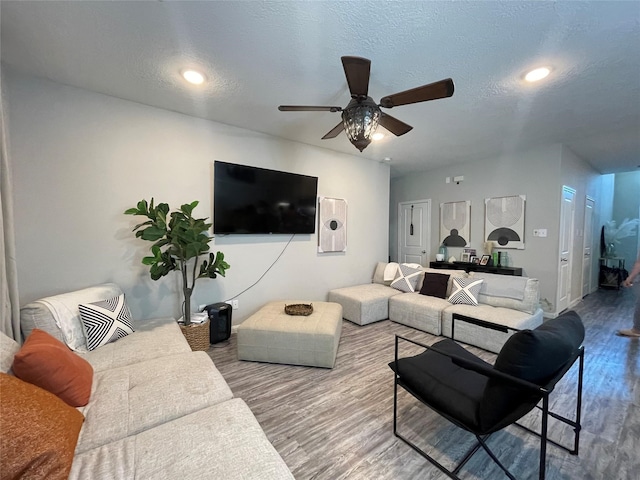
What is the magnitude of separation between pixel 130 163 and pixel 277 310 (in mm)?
2173

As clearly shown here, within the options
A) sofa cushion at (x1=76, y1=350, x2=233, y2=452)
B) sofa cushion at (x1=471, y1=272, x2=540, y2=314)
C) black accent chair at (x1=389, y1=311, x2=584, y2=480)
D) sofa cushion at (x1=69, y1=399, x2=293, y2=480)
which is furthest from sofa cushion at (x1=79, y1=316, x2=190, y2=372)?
sofa cushion at (x1=471, y1=272, x2=540, y2=314)

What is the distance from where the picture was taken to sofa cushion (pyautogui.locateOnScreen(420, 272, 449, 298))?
144 inches

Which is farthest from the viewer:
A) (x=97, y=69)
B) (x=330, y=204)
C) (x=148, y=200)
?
(x=330, y=204)

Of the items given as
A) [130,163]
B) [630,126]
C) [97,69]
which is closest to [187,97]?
[97,69]

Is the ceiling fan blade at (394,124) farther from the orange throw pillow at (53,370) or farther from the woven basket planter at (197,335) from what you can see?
the woven basket planter at (197,335)

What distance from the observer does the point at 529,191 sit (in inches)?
162

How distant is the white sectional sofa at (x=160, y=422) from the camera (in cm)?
93

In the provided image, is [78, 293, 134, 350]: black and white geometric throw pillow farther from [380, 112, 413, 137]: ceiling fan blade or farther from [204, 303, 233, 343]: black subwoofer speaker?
[380, 112, 413, 137]: ceiling fan blade

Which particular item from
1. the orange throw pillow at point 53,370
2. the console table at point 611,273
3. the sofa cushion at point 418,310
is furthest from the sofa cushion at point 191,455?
the console table at point 611,273

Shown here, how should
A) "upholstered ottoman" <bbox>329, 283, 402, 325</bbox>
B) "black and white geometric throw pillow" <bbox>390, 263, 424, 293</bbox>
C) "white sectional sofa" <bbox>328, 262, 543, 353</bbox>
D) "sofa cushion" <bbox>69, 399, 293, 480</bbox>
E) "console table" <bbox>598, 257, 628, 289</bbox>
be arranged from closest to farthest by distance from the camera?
"sofa cushion" <bbox>69, 399, 293, 480</bbox> < "white sectional sofa" <bbox>328, 262, 543, 353</bbox> < "upholstered ottoman" <bbox>329, 283, 402, 325</bbox> < "black and white geometric throw pillow" <bbox>390, 263, 424, 293</bbox> < "console table" <bbox>598, 257, 628, 289</bbox>

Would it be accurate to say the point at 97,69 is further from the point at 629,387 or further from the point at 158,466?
the point at 629,387

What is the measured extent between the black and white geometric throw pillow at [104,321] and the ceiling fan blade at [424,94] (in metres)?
2.68

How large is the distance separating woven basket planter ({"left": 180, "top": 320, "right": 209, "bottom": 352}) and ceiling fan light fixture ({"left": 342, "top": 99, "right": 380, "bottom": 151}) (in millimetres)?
2389

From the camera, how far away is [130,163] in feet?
8.67
